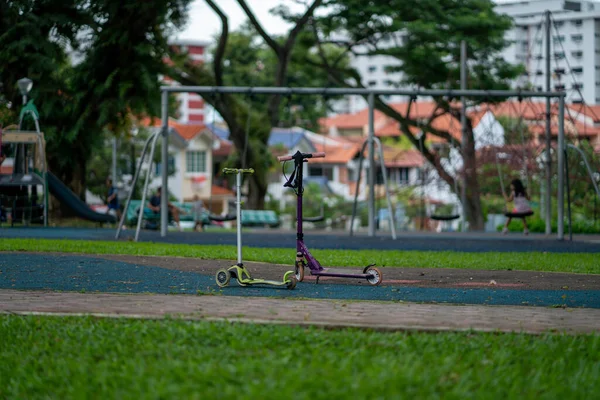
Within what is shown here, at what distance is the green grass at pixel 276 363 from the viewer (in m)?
5.27

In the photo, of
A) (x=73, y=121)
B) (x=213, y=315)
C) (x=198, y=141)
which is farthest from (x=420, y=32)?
(x=198, y=141)

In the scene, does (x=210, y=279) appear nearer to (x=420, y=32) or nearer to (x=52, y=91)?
(x=52, y=91)

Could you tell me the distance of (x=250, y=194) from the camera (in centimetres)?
3784

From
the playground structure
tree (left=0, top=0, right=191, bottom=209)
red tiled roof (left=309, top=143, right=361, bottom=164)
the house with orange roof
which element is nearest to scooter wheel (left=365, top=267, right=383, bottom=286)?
the playground structure

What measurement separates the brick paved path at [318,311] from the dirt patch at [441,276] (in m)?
2.24

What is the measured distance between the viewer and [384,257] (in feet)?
50.8

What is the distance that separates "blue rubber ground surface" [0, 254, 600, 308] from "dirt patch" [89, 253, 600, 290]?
53 centimetres

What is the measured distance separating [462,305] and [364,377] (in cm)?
337

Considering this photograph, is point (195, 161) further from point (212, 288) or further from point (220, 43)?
point (212, 288)

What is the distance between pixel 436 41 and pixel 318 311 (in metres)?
27.7

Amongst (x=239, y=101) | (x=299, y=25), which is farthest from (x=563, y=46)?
(x=239, y=101)

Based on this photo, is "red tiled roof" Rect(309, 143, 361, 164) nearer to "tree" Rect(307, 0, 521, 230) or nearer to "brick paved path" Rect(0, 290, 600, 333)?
"tree" Rect(307, 0, 521, 230)

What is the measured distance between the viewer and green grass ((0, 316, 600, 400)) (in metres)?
5.27

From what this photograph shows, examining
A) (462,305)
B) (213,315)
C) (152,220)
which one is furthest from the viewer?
(152,220)
